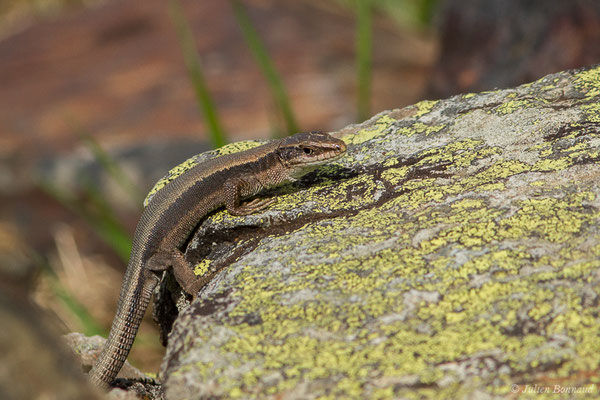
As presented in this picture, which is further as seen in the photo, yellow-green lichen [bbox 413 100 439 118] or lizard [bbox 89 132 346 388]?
yellow-green lichen [bbox 413 100 439 118]

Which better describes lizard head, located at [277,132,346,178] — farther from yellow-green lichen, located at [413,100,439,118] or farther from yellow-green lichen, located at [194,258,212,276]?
yellow-green lichen, located at [194,258,212,276]

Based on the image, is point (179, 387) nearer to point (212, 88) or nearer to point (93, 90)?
point (212, 88)

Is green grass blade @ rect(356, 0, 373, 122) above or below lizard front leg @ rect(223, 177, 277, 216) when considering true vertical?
above

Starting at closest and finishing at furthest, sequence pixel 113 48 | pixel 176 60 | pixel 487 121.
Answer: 1. pixel 487 121
2. pixel 176 60
3. pixel 113 48

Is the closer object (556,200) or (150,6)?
(556,200)

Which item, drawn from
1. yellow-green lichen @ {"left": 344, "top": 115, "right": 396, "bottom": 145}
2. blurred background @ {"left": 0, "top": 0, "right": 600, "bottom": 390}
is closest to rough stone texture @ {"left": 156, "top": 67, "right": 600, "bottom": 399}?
yellow-green lichen @ {"left": 344, "top": 115, "right": 396, "bottom": 145}

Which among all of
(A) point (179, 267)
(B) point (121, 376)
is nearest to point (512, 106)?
(A) point (179, 267)

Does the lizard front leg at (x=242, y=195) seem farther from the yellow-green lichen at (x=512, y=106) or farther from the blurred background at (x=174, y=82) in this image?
the yellow-green lichen at (x=512, y=106)

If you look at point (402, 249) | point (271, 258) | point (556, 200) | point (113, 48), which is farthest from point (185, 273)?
point (113, 48)
